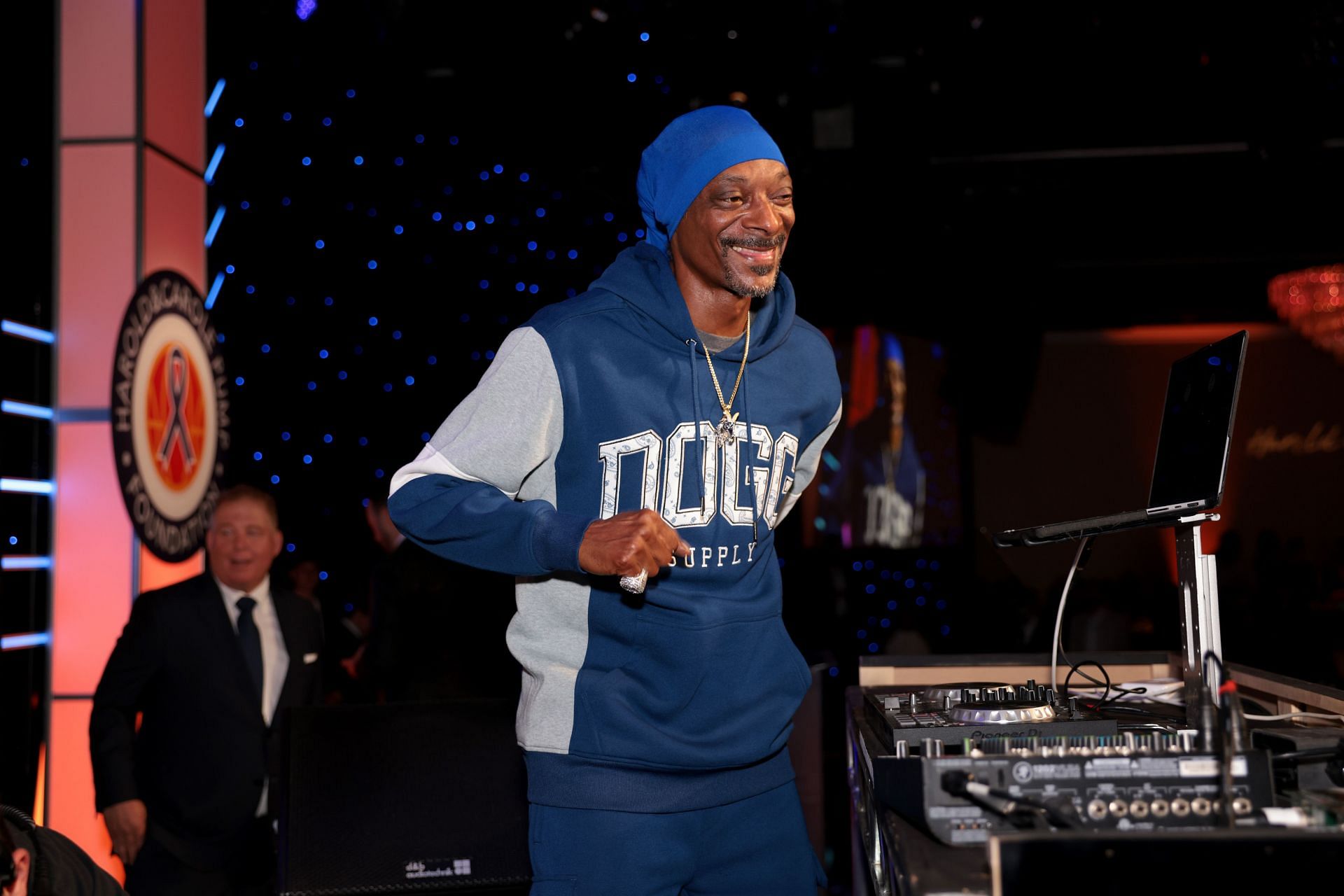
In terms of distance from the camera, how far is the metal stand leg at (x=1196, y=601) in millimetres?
1597

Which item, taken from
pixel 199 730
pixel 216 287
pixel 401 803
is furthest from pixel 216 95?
pixel 401 803

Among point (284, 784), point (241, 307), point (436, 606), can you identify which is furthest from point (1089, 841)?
point (241, 307)

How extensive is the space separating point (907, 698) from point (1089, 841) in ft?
2.61

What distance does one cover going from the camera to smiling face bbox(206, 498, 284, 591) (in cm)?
337

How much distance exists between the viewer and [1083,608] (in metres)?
6.96

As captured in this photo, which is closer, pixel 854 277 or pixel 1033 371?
pixel 854 277

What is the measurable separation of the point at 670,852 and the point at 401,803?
28.6 inches

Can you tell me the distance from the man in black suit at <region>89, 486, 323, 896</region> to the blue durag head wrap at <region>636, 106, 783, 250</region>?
1974 millimetres

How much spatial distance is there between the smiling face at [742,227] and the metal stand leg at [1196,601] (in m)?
0.66

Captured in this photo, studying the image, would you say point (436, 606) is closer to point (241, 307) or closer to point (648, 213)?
point (648, 213)

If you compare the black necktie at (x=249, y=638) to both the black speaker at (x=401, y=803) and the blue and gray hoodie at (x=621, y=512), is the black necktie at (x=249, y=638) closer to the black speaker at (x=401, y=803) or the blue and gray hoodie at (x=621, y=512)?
the black speaker at (x=401, y=803)

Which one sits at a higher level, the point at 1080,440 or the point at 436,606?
the point at 1080,440

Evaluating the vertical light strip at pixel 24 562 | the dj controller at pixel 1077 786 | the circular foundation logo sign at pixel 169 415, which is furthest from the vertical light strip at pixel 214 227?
the dj controller at pixel 1077 786

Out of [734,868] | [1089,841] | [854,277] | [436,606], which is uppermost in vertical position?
[854,277]
